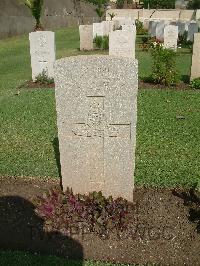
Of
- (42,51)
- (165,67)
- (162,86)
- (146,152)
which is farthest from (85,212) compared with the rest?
(42,51)

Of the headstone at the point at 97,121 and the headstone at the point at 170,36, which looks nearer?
the headstone at the point at 97,121

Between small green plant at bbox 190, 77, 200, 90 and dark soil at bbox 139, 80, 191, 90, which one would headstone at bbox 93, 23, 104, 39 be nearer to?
dark soil at bbox 139, 80, 191, 90

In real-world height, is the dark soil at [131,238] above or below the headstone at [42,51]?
below

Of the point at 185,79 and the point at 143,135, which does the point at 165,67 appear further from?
the point at 143,135

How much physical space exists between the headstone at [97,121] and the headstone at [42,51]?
739cm

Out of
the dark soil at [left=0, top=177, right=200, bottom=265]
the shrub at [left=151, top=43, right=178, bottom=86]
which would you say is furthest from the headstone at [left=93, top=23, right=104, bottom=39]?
the dark soil at [left=0, top=177, right=200, bottom=265]

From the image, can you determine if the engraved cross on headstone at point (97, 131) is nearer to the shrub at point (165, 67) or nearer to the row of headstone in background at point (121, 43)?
the shrub at point (165, 67)

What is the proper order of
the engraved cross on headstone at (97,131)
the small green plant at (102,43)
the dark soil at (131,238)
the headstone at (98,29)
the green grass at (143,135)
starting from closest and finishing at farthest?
1. the dark soil at (131,238)
2. the engraved cross on headstone at (97,131)
3. the green grass at (143,135)
4. the small green plant at (102,43)
5. the headstone at (98,29)

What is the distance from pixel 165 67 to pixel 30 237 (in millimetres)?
8228

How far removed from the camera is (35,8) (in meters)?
22.9

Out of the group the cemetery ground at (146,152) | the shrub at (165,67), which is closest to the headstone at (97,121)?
the cemetery ground at (146,152)

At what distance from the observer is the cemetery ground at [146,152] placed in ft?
13.8

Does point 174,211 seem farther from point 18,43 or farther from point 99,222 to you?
point 18,43

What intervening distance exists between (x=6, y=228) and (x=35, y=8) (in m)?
21.3
